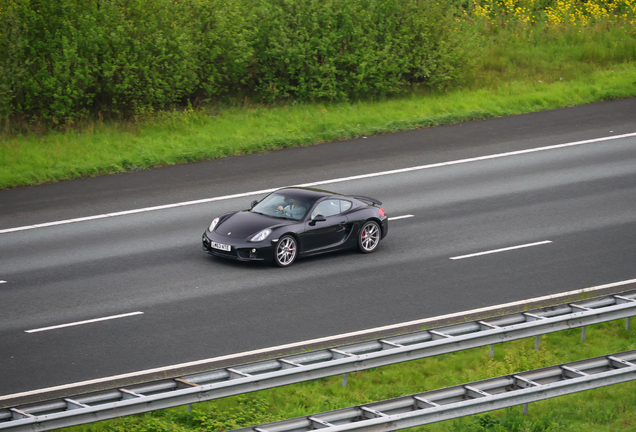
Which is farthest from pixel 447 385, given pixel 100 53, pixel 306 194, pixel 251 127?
pixel 100 53

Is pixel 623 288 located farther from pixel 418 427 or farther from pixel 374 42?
pixel 374 42

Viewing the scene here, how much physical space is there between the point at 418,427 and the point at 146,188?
1192 centimetres

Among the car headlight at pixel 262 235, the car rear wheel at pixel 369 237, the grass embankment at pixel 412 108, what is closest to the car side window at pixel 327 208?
the car rear wheel at pixel 369 237

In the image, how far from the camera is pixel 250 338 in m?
12.6

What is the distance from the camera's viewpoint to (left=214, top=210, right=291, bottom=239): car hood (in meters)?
15.6

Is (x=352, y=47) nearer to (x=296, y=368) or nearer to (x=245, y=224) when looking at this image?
(x=245, y=224)

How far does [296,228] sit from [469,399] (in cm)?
687

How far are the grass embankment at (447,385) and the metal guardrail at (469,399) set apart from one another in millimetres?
490

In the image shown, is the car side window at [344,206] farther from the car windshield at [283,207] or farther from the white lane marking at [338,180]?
the white lane marking at [338,180]

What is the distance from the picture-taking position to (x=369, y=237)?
16719mm

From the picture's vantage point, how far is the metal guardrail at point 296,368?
8.91 m

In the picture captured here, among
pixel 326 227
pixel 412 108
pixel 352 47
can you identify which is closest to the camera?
pixel 326 227

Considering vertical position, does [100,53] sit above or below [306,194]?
above

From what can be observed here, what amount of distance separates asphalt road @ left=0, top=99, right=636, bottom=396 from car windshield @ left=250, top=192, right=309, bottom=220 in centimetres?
94
